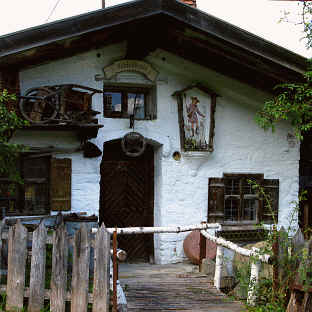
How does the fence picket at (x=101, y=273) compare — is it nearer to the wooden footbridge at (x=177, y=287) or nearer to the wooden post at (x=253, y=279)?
the wooden footbridge at (x=177, y=287)

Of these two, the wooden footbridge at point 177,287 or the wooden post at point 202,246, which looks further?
the wooden post at point 202,246

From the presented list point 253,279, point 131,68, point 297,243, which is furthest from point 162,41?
point 297,243

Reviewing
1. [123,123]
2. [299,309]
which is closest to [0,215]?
[123,123]

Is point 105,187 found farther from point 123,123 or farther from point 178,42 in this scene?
point 178,42

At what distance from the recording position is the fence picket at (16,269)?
444cm

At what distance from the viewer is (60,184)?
7.39m

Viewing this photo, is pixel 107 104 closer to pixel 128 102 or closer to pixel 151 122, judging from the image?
pixel 128 102

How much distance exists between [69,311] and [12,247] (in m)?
0.92

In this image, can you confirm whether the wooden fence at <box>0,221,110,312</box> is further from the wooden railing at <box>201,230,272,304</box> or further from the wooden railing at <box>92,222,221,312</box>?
the wooden railing at <box>201,230,272,304</box>

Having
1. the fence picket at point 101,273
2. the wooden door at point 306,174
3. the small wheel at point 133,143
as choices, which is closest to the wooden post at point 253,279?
the fence picket at point 101,273

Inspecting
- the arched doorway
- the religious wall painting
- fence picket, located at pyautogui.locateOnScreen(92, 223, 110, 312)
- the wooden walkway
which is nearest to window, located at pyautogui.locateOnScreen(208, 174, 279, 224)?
the religious wall painting

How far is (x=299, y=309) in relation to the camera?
3961 mm

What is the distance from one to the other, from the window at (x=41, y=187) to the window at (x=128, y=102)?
58.0 inches

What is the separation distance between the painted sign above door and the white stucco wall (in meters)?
0.14
